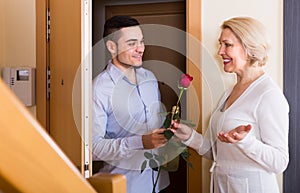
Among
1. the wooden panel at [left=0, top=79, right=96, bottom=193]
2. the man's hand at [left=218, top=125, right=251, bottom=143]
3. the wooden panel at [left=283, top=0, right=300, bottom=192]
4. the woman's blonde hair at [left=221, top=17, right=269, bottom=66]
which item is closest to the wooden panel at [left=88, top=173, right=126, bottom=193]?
the wooden panel at [left=0, top=79, right=96, bottom=193]

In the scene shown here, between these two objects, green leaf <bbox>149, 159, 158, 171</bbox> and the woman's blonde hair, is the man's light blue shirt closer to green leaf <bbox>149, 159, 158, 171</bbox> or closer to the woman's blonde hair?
green leaf <bbox>149, 159, 158, 171</bbox>

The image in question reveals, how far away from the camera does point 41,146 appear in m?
0.37

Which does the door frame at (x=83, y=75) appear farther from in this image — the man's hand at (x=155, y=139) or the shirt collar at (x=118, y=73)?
the man's hand at (x=155, y=139)

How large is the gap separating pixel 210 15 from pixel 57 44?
2.41 feet

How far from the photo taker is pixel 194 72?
176cm

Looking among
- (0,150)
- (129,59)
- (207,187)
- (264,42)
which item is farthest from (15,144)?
(207,187)

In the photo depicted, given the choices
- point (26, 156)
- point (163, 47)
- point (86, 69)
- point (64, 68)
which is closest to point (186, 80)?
point (163, 47)

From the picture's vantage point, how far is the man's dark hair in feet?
5.84

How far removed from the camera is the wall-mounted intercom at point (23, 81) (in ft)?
6.37

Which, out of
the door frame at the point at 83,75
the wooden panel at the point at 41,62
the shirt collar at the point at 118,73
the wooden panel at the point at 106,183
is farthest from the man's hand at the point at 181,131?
the wooden panel at the point at 106,183

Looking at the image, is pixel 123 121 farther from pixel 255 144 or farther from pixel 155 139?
pixel 255 144

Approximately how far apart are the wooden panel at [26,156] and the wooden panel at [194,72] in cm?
138

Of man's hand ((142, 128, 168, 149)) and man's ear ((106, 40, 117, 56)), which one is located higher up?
man's ear ((106, 40, 117, 56))

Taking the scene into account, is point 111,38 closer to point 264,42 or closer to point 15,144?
point 264,42
